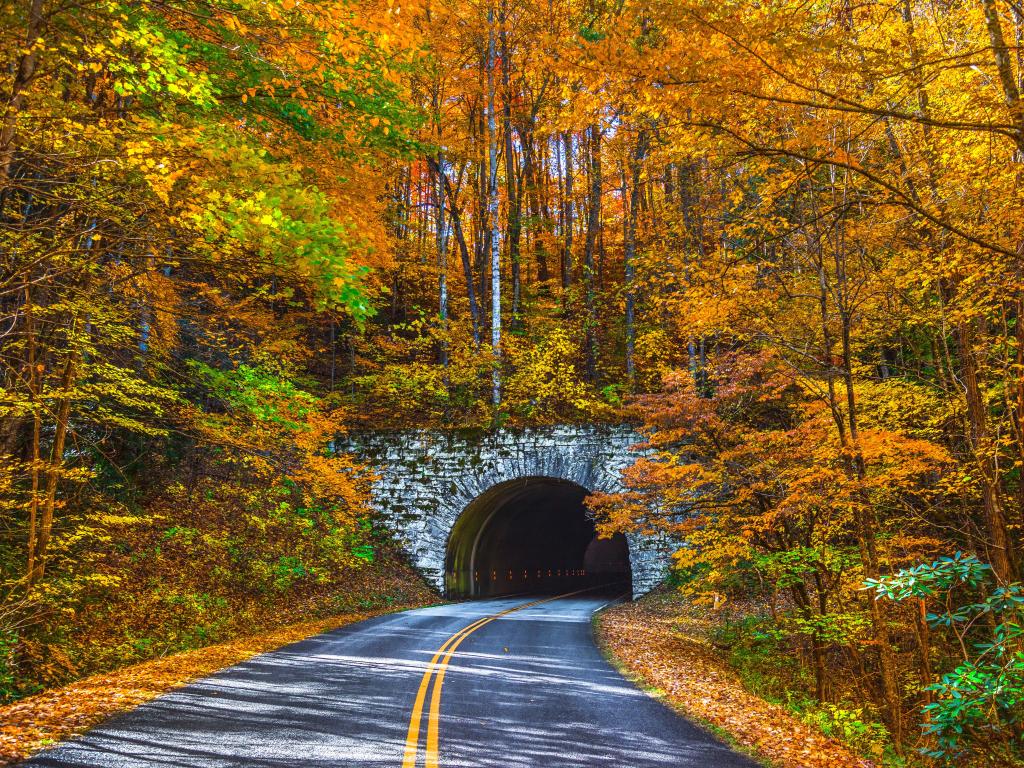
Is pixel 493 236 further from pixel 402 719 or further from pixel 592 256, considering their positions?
pixel 402 719

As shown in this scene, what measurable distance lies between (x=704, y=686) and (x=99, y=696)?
7049 millimetres

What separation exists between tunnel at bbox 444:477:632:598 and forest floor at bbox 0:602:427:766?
9.89 m

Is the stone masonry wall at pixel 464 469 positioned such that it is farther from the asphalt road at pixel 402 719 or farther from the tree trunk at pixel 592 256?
the asphalt road at pixel 402 719

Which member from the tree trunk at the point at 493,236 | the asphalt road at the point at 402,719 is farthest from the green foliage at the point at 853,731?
the tree trunk at the point at 493,236

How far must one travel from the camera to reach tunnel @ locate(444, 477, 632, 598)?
20.4 meters

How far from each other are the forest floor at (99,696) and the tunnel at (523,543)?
9.89 m

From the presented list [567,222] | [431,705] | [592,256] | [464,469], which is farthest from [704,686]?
[567,222]

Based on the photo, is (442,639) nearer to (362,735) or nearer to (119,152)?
(362,735)

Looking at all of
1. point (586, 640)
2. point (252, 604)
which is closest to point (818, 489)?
point (586, 640)

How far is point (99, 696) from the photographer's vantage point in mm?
6738

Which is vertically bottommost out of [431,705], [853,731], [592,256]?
[853,731]

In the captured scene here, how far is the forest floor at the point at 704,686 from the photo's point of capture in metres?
5.61

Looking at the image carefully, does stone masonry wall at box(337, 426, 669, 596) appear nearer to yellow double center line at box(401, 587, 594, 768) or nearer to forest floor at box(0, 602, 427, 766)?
yellow double center line at box(401, 587, 594, 768)

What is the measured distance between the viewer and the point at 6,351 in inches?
352
